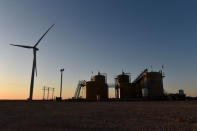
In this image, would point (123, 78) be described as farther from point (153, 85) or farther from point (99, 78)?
point (153, 85)

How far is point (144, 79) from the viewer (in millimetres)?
54406

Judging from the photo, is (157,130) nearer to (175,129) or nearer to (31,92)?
(175,129)

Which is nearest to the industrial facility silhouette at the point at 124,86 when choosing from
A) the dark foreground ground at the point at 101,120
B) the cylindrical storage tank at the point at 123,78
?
the cylindrical storage tank at the point at 123,78

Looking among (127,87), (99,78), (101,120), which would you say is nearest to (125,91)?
(127,87)

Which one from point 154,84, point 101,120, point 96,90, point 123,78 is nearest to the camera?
point 101,120

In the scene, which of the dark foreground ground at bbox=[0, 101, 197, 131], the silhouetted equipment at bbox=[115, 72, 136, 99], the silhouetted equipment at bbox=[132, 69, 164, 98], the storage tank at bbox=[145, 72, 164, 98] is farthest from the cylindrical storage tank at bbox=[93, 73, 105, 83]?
the dark foreground ground at bbox=[0, 101, 197, 131]

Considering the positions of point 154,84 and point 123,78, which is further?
point 123,78

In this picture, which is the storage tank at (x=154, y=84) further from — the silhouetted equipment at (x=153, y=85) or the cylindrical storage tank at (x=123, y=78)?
the cylindrical storage tank at (x=123, y=78)

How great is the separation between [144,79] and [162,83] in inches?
210

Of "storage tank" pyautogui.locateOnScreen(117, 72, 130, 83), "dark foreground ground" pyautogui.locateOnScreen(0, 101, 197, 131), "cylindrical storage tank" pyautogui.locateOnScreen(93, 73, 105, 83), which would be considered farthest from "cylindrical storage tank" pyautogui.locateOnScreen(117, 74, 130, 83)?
"dark foreground ground" pyautogui.locateOnScreen(0, 101, 197, 131)

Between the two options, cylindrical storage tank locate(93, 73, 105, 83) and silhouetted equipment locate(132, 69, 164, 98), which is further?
cylindrical storage tank locate(93, 73, 105, 83)

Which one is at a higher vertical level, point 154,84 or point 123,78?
point 123,78

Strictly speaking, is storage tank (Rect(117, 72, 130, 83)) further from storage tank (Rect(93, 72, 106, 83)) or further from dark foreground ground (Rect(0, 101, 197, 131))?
dark foreground ground (Rect(0, 101, 197, 131))

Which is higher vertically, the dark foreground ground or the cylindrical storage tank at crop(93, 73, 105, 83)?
the cylindrical storage tank at crop(93, 73, 105, 83)
